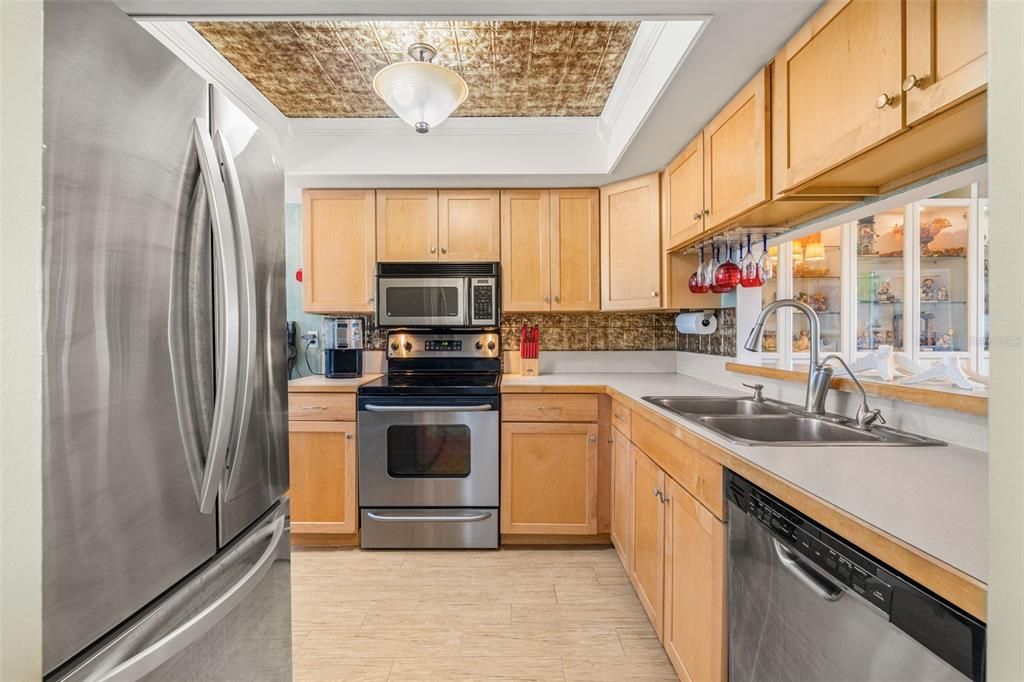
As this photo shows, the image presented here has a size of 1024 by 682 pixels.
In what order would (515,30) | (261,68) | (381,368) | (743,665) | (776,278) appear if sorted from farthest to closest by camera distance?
1. (381,368)
2. (776,278)
3. (261,68)
4. (515,30)
5. (743,665)

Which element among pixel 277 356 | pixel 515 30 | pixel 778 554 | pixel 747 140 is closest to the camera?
pixel 778 554

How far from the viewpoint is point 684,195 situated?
2.30 meters

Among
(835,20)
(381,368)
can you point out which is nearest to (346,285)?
(381,368)

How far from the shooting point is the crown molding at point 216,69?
1838mm

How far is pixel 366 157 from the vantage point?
2701 mm

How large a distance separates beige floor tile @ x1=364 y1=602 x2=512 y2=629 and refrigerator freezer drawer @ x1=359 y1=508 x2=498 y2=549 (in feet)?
1.65

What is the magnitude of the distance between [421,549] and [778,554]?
6.71 ft

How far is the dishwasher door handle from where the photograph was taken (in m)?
0.84

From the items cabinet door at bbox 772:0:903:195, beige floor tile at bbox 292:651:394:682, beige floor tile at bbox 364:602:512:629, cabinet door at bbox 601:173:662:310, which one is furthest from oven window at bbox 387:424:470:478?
cabinet door at bbox 772:0:903:195

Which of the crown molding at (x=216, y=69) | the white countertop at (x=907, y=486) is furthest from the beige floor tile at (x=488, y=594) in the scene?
the crown molding at (x=216, y=69)

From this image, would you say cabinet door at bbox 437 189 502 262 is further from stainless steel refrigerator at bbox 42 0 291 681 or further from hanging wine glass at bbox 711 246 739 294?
stainless steel refrigerator at bbox 42 0 291 681

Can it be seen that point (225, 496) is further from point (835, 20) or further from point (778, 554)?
point (835, 20)

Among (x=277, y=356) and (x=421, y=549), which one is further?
(x=421, y=549)

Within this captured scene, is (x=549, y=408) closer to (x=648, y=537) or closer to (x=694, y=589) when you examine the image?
(x=648, y=537)
